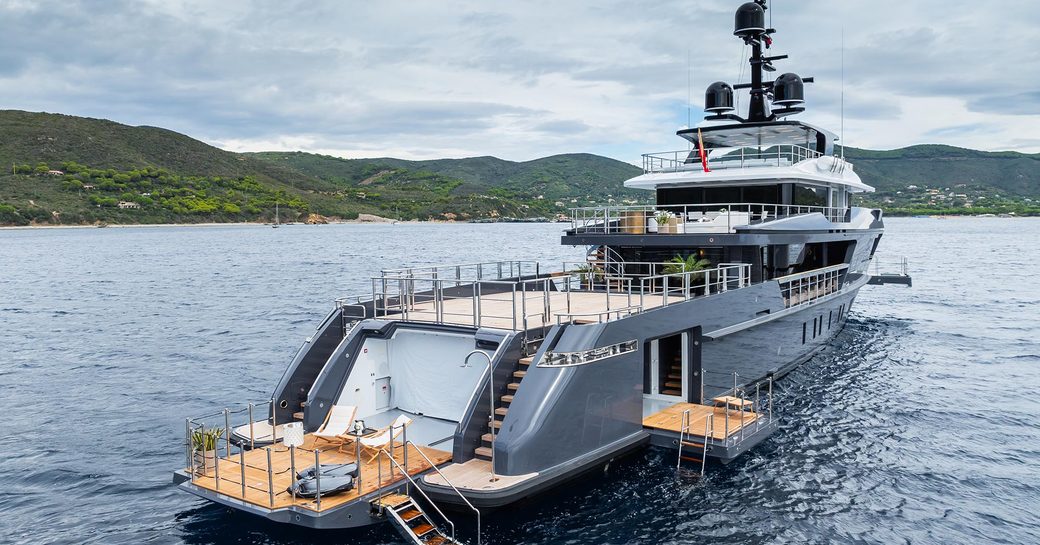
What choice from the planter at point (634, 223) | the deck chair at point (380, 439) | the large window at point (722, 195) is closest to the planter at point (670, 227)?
the planter at point (634, 223)

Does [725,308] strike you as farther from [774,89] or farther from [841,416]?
[774,89]

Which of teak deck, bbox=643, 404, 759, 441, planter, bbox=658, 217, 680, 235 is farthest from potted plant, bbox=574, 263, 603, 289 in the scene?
teak deck, bbox=643, 404, 759, 441

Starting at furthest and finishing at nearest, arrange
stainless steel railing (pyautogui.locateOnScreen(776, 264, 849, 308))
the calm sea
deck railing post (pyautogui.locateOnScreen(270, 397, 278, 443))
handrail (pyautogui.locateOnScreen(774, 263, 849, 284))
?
stainless steel railing (pyautogui.locateOnScreen(776, 264, 849, 308)) < handrail (pyautogui.locateOnScreen(774, 263, 849, 284)) < deck railing post (pyautogui.locateOnScreen(270, 397, 278, 443)) < the calm sea

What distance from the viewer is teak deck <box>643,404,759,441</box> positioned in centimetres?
1426

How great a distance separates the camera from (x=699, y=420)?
591 inches

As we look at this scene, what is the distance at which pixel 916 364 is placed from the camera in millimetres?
26203

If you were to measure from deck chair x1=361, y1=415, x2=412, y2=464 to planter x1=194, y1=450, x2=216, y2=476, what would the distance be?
2513 millimetres

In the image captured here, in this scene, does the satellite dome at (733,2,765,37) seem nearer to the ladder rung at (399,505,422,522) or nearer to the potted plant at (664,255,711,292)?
the potted plant at (664,255,711,292)

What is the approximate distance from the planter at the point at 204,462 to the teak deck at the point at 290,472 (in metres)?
0.07

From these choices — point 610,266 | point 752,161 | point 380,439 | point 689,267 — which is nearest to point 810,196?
point 752,161

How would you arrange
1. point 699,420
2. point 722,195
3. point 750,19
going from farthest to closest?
point 750,19
point 722,195
point 699,420

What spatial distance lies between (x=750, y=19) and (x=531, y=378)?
18738 millimetres

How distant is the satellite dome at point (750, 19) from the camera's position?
Answer: 25359 millimetres

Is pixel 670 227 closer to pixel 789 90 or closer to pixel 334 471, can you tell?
pixel 789 90
